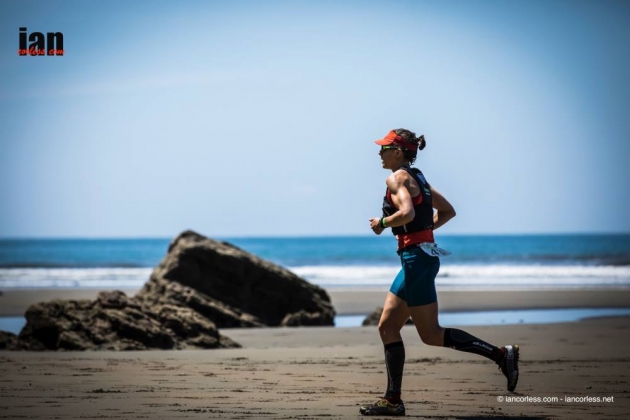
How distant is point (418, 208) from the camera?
19.5 ft

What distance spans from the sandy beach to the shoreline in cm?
735

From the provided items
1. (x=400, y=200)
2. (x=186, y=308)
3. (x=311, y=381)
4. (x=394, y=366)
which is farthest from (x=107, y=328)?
(x=400, y=200)

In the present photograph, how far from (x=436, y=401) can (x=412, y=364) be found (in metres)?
2.41

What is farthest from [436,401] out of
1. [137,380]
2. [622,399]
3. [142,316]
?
[142,316]

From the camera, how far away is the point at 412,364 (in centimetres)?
894

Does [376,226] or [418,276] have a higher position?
[376,226]

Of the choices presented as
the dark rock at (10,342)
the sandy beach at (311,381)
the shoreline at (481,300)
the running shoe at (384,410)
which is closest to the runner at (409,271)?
the running shoe at (384,410)

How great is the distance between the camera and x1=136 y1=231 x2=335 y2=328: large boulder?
45.4 ft

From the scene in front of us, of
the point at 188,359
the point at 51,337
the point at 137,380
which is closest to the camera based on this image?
the point at 137,380

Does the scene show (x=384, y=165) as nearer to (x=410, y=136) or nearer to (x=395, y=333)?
(x=410, y=136)

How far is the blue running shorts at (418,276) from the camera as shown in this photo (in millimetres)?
5824

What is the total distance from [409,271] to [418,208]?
0.46 meters

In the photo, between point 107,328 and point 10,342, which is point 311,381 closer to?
point 107,328

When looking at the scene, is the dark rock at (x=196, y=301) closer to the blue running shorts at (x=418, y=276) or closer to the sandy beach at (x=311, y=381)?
the sandy beach at (x=311, y=381)
